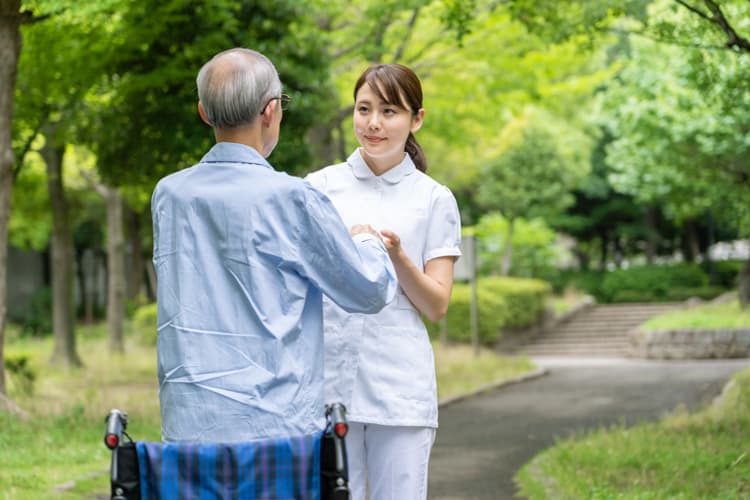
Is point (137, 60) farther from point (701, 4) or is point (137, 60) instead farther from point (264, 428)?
point (264, 428)

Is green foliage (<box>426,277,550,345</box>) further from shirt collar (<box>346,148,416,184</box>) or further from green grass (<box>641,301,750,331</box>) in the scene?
shirt collar (<box>346,148,416,184</box>)

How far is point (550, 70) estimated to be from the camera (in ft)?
58.7

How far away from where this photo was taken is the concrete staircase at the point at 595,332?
28.1m

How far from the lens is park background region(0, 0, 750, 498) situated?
34.0ft

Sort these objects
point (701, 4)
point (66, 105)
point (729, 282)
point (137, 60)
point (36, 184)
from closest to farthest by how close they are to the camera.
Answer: point (701, 4) → point (137, 60) → point (66, 105) → point (36, 184) → point (729, 282)

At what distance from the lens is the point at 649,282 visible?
37125 millimetres

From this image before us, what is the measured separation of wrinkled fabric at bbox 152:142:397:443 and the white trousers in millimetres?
531

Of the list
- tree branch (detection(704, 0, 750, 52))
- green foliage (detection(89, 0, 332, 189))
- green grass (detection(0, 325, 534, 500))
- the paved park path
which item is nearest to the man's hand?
green grass (detection(0, 325, 534, 500))

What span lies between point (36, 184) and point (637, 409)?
1085 cm

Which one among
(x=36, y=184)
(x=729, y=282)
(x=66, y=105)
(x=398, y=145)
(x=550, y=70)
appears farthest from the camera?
(x=729, y=282)

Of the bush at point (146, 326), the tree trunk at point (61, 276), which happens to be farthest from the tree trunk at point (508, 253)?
the tree trunk at point (61, 276)

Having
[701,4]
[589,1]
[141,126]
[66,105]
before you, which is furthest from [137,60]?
[701,4]

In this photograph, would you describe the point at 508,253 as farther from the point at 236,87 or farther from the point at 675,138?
the point at 236,87

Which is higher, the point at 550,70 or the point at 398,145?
the point at 550,70
